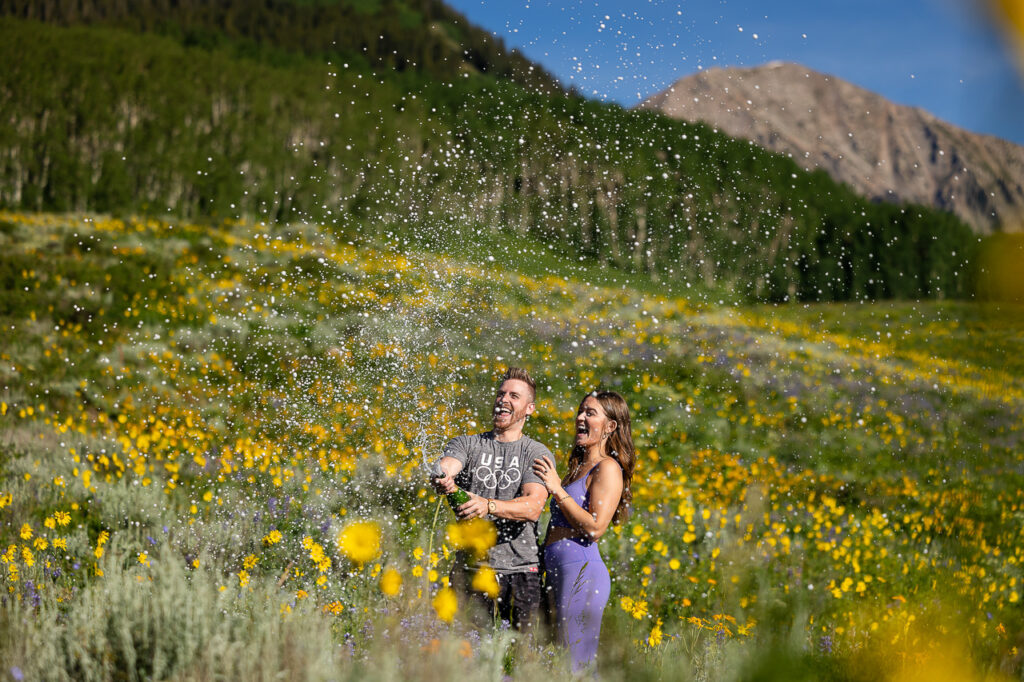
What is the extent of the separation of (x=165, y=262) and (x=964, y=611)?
13746 mm

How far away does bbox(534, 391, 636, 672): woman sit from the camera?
285cm

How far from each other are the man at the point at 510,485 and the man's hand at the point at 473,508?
157 mm

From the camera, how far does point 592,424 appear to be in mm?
3334

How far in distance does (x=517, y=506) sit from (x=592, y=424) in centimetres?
47

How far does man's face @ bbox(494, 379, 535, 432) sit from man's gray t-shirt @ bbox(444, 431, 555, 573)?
3.2 inches

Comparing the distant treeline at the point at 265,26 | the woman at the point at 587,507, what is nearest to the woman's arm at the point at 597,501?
the woman at the point at 587,507

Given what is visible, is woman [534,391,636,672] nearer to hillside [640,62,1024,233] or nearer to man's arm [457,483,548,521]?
man's arm [457,483,548,521]

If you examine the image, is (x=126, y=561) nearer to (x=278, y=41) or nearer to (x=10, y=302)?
(x=10, y=302)

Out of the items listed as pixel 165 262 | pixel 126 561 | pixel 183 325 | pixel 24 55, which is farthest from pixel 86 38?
pixel 126 561

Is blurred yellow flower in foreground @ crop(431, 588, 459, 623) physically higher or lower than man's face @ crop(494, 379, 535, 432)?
lower

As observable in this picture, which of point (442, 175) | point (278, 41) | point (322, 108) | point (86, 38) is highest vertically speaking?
point (278, 41)

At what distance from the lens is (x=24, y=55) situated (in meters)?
36.5

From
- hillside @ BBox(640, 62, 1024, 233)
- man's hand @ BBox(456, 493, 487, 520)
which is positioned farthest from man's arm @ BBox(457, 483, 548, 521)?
hillside @ BBox(640, 62, 1024, 233)

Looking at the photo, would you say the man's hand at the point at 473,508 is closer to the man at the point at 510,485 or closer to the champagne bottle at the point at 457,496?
the champagne bottle at the point at 457,496
